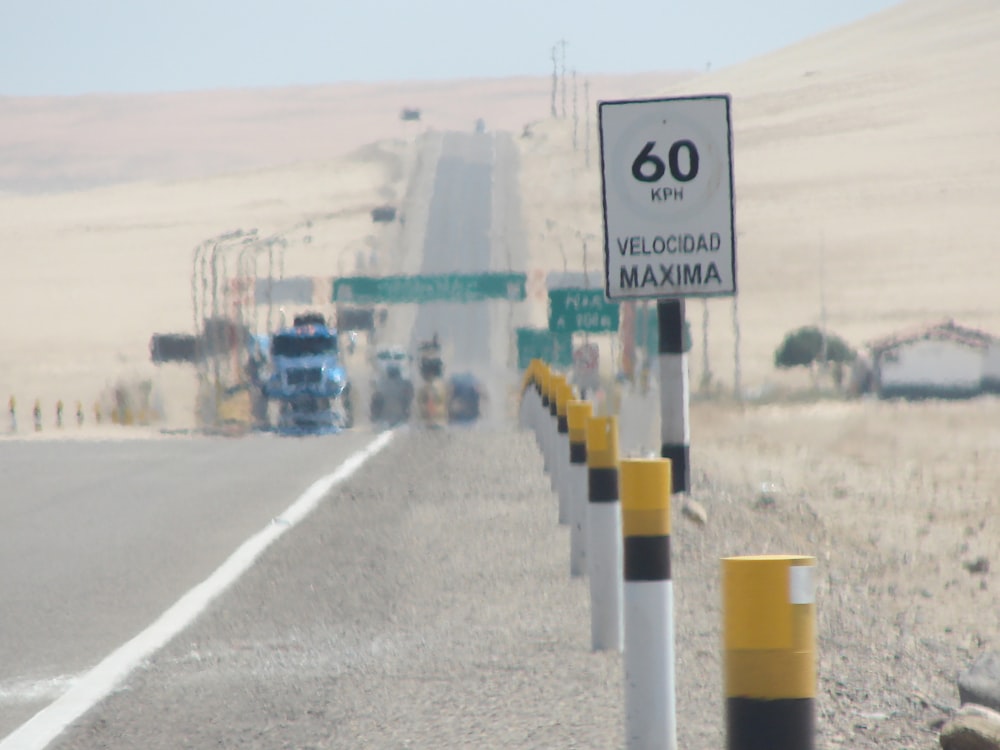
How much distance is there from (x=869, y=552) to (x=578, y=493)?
524 centimetres

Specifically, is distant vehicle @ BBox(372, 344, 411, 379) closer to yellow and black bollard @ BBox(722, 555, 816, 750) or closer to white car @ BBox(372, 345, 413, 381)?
white car @ BBox(372, 345, 413, 381)

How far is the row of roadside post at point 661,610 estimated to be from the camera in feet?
12.3

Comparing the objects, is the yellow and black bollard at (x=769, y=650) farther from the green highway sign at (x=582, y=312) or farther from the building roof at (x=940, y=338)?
the building roof at (x=940, y=338)

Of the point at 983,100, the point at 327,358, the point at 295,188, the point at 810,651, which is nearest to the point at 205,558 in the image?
the point at 810,651

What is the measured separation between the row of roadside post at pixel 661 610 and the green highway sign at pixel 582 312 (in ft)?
106

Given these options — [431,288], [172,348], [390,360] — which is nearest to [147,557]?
[390,360]

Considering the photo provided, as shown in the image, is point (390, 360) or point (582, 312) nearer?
point (582, 312)

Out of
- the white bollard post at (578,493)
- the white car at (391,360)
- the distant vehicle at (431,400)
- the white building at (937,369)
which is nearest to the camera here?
the white bollard post at (578,493)

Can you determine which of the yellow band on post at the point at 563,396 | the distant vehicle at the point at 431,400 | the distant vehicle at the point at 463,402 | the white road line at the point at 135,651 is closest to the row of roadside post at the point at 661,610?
the yellow band on post at the point at 563,396

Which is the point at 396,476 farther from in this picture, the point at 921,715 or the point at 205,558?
the point at 921,715

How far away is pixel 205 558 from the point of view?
12328 mm

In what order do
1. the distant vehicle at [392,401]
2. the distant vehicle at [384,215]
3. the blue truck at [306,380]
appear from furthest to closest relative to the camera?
the distant vehicle at [384,215]
the distant vehicle at [392,401]
the blue truck at [306,380]

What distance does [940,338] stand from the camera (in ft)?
163

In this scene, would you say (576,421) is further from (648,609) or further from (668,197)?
(648,609)
